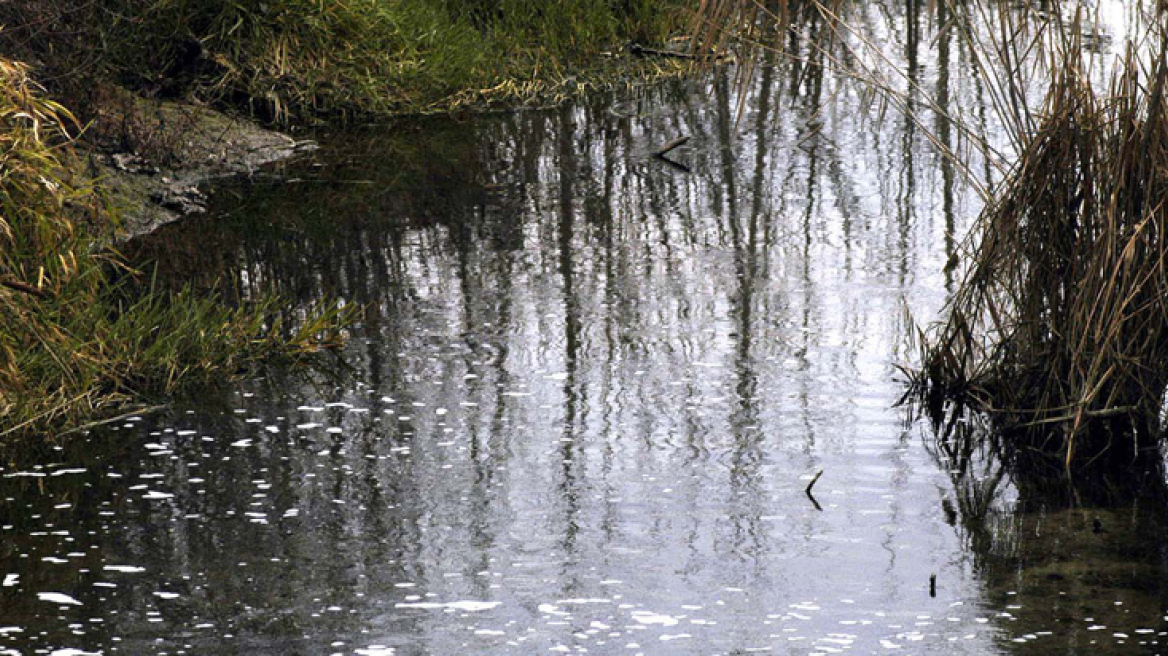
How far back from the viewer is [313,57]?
9953 mm

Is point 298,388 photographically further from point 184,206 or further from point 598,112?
point 598,112

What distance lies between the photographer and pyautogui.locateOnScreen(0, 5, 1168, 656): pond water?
12.8 feet

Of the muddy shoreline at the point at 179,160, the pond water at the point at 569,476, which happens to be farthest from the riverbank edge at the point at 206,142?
the pond water at the point at 569,476

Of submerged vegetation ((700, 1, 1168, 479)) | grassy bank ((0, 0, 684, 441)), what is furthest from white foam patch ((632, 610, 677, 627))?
grassy bank ((0, 0, 684, 441))

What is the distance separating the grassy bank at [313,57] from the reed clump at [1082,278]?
5.25 meters

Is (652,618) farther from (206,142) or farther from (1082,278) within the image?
(206,142)

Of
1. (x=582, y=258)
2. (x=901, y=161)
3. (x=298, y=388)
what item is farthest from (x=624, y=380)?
(x=901, y=161)

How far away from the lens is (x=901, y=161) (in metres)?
8.88

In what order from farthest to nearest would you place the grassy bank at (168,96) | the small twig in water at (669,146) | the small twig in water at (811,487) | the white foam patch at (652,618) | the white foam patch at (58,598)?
the small twig in water at (669,146)
the grassy bank at (168,96)
the small twig in water at (811,487)
the white foam patch at (58,598)
the white foam patch at (652,618)

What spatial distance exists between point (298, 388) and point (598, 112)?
5.13 m

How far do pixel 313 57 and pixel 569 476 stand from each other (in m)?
5.73

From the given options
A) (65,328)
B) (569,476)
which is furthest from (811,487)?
(65,328)

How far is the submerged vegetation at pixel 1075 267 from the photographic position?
15.4 ft

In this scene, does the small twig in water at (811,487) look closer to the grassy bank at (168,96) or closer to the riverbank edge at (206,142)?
the grassy bank at (168,96)
